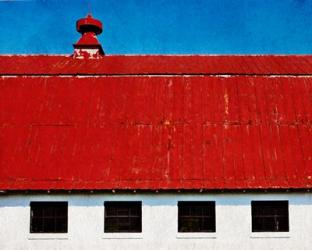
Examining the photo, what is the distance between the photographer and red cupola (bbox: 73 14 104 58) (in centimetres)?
2783

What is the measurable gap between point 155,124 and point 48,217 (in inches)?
230

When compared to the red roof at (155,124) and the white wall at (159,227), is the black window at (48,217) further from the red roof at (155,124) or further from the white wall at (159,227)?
the red roof at (155,124)

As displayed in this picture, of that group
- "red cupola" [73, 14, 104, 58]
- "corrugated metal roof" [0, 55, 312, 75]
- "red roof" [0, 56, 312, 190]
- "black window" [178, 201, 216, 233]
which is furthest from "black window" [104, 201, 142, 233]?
"red cupola" [73, 14, 104, 58]

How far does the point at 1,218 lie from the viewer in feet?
68.1

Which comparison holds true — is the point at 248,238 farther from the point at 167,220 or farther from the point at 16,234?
the point at 16,234

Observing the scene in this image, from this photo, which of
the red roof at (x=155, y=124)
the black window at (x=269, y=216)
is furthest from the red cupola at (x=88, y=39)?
the black window at (x=269, y=216)

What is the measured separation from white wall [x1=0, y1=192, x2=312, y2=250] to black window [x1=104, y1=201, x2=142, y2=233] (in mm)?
235

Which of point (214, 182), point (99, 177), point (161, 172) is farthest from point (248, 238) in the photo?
point (99, 177)

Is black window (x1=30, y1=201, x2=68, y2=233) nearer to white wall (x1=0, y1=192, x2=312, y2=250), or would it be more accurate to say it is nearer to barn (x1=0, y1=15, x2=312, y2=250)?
barn (x1=0, y1=15, x2=312, y2=250)

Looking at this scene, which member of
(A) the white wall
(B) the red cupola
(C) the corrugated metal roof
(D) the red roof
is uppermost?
(B) the red cupola

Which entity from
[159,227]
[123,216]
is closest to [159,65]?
[123,216]

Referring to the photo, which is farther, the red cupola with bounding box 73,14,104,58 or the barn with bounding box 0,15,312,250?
the red cupola with bounding box 73,14,104,58

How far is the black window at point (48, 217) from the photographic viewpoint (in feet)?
68.5

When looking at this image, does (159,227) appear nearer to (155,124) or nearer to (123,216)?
(123,216)
